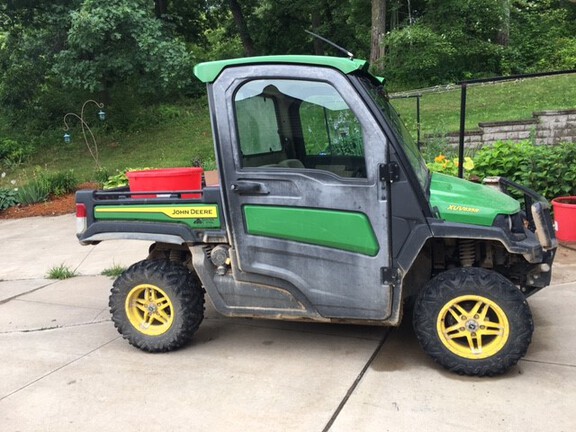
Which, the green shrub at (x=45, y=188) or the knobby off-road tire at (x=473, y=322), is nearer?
the knobby off-road tire at (x=473, y=322)

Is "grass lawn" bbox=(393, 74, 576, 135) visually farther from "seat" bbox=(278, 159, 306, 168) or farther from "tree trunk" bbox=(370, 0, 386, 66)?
"seat" bbox=(278, 159, 306, 168)

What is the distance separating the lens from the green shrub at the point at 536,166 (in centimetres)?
629

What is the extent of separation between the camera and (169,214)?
12.2 feet

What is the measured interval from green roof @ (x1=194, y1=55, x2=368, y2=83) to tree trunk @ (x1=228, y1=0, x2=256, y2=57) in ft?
78.6

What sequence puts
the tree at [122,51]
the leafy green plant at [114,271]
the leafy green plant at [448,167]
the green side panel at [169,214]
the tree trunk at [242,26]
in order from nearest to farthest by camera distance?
the green side panel at [169,214]
the leafy green plant at [114,271]
the leafy green plant at [448,167]
the tree at [122,51]
the tree trunk at [242,26]

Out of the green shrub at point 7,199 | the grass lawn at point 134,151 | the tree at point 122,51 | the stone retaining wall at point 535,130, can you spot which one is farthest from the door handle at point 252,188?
the tree at point 122,51

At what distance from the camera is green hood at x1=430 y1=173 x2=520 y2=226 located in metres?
3.25

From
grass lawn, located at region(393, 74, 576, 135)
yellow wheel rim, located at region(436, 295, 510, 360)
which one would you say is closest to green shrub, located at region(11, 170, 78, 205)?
grass lawn, located at region(393, 74, 576, 135)

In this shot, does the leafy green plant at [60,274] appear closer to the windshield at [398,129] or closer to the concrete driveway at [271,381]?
the concrete driveway at [271,381]

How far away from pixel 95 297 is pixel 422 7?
20074 mm

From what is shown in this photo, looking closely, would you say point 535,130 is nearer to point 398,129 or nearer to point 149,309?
point 398,129

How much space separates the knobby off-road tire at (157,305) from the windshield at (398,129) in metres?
1.77

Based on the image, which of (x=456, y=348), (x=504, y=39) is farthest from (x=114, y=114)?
(x=456, y=348)

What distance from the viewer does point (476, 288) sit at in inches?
127
